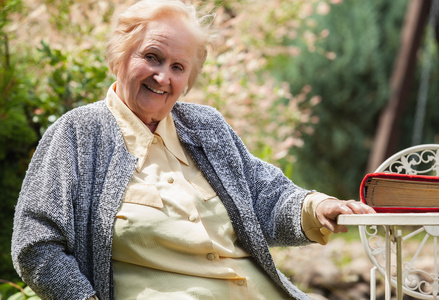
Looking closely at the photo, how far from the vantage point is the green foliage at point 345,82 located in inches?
346

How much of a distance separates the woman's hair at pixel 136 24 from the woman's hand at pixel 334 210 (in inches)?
29.5

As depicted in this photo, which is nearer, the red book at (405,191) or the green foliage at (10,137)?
the red book at (405,191)

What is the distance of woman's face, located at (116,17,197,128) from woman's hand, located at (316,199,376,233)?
2.09 feet

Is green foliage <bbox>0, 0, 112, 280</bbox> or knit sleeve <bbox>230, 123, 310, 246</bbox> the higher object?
knit sleeve <bbox>230, 123, 310, 246</bbox>

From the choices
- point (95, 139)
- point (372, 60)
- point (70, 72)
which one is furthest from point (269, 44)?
point (95, 139)

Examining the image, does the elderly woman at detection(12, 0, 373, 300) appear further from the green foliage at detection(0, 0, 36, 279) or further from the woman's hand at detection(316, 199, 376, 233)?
the green foliage at detection(0, 0, 36, 279)

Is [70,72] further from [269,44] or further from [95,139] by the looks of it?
[269,44]

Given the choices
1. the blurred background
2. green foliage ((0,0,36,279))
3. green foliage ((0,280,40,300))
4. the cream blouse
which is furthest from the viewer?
the blurred background

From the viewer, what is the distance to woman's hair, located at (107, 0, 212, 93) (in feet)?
7.07

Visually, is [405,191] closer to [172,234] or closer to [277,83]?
[172,234]

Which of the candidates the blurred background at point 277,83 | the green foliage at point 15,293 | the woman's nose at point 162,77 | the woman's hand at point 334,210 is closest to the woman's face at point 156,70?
the woman's nose at point 162,77

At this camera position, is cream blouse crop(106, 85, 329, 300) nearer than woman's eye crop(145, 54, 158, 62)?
Yes

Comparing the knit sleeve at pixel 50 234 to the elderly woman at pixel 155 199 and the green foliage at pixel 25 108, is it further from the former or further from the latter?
the green foliage at pixel 25 108

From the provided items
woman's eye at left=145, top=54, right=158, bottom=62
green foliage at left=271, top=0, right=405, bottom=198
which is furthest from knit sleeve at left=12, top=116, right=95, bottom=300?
green foliage at left=271, top=0, right=405, bottom=198
